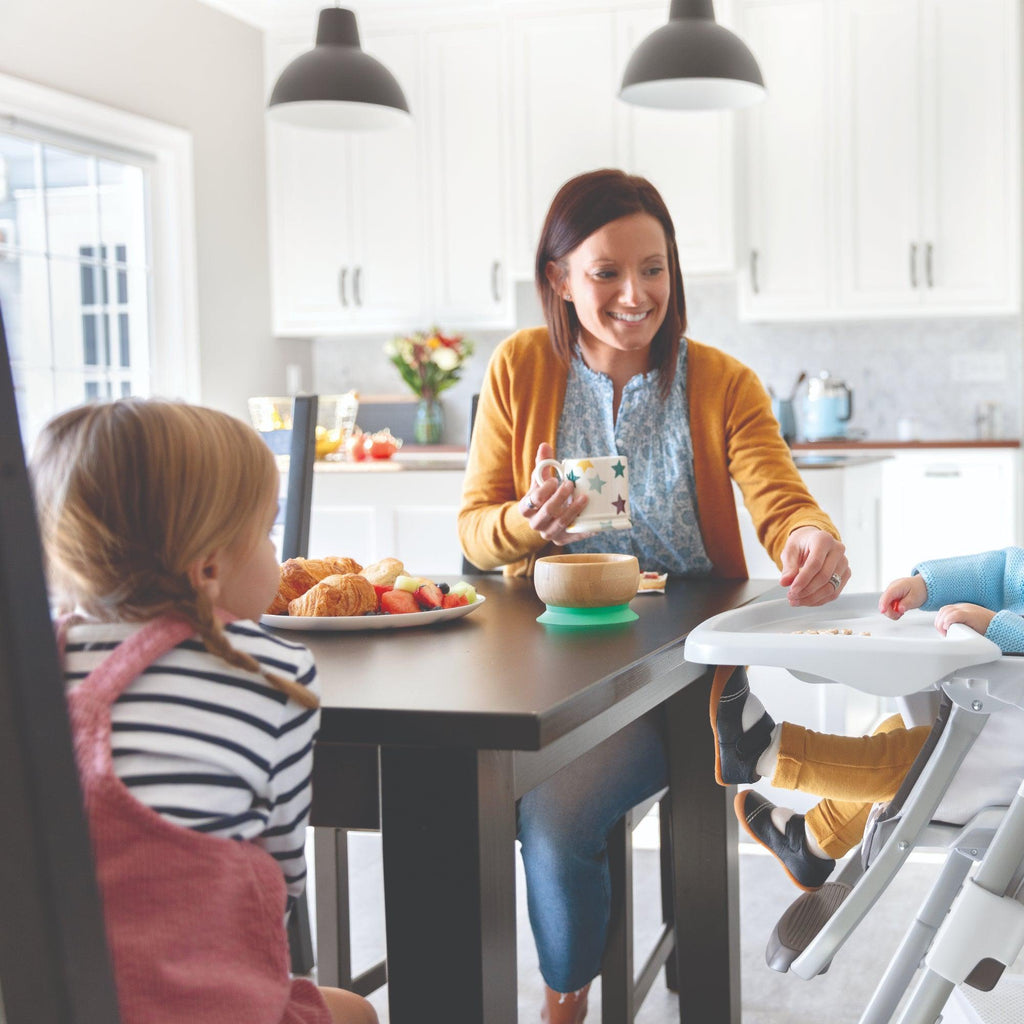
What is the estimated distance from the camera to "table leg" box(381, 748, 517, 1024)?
101cm

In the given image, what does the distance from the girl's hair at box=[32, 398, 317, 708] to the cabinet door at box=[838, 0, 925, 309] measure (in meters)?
4.72

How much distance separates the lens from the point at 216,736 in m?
0.85

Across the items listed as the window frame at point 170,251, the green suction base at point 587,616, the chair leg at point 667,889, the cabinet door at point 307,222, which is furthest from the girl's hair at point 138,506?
the cabinet door at point 307,222

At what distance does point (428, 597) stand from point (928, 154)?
4308mm

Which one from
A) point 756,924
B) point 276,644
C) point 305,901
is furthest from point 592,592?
point 756,924

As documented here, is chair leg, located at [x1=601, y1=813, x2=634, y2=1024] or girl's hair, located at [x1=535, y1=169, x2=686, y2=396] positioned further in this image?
girl's hair, located at [x1=535, y1=169, x2=686, y2=396]

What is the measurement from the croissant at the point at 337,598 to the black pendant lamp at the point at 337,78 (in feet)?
7.40

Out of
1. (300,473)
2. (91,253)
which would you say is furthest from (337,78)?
(91,253)

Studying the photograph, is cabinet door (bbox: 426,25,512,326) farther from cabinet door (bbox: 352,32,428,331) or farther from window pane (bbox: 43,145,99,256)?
window pane (bbox: 43,145,99,256)

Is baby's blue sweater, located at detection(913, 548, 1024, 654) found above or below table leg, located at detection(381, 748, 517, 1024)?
above

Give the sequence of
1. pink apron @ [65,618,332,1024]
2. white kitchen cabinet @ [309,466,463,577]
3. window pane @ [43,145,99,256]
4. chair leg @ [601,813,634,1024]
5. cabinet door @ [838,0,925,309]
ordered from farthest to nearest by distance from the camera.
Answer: cabinet door @ [838,0,925,309], window pane @ [43,145,99,256], white kitchen cabinet @ [309,466,463,577], chair leg @ [601,813,634,1024], pink apron @ [65,618,332,1024]

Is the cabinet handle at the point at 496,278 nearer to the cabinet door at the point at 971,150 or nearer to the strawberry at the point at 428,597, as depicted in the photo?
the cabinet door at the point at 971,150

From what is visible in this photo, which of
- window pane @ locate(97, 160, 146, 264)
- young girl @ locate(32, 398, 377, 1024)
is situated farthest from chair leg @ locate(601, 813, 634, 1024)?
window pane @ locate(97, 160, 146, 264)

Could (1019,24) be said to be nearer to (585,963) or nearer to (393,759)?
(585,963)
